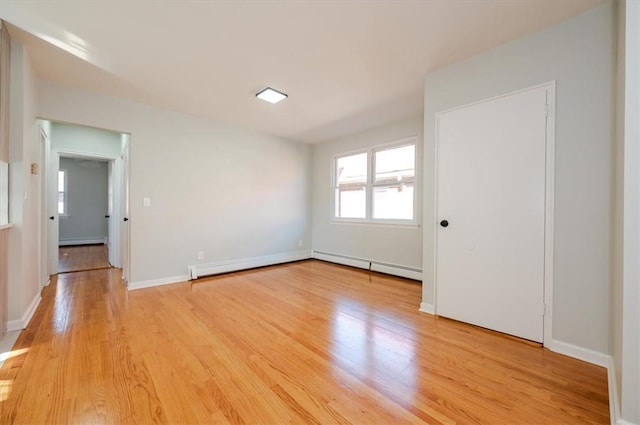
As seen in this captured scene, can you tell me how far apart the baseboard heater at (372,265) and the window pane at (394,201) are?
80cm

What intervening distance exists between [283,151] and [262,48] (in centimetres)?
292

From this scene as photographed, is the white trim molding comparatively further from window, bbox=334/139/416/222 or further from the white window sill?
window, bbox=334/139/416/222

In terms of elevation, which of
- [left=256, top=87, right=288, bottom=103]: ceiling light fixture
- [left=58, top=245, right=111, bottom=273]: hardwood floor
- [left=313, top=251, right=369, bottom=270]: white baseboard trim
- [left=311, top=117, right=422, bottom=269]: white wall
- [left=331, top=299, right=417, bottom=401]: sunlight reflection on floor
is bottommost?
[left=58, top=245, right=111, bottom=273]: hardwood floor

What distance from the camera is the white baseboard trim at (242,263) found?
4.06m

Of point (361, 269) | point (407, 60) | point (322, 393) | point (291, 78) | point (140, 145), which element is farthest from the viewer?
point (361, 269)

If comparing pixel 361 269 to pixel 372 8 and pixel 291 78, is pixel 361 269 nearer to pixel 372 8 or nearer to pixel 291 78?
pixel 291 78

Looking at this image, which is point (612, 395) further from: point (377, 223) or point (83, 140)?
point (83, 140)

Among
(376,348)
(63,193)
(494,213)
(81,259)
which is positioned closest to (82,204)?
(63,193)

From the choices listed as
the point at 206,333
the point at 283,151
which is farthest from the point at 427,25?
the point at 283,151

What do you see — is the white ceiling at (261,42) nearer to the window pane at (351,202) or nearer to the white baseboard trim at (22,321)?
the window pane at (351,202)

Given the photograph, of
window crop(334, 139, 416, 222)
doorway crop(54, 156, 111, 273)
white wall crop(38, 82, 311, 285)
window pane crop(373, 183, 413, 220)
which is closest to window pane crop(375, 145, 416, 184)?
window crop(334, 139, 416, 222)

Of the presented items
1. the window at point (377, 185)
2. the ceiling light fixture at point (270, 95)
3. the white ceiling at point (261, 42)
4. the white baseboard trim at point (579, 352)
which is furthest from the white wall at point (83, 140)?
the white baseboard trim at point (579, 352)

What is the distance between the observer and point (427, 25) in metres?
2.05

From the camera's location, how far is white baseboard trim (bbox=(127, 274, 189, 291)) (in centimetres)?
347
